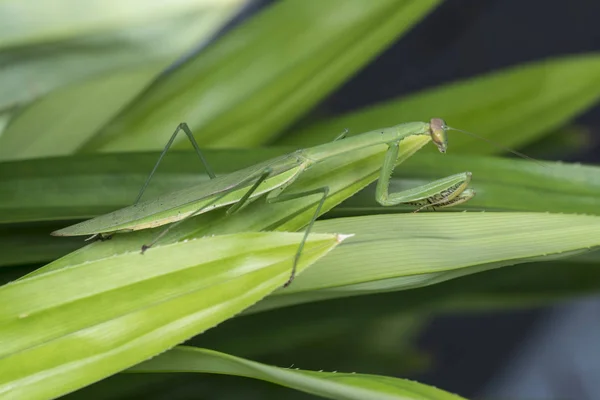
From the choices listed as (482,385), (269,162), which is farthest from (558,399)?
(269,162)

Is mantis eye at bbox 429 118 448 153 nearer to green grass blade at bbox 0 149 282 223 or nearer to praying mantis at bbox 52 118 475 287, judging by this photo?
praying mantis at bbox 52 118 475 287

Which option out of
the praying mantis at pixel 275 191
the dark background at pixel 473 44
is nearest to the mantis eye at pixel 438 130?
the praying mantis at pixel 275 191

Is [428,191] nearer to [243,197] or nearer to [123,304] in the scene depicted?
[243,197]

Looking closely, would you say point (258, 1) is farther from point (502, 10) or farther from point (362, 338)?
point (362, 338)

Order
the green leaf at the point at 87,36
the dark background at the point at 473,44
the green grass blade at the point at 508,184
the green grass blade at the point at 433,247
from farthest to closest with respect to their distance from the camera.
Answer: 1. the dark background at the point at 473,44
2. the green grass blade at the point at 508,184
3. the green grass blade at the point at 433,247
4. the green leaf at the point at 87,36

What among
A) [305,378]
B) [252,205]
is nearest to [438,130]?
[252,205]

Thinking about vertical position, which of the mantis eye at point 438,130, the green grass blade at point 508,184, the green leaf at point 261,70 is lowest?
the green grass blade at point 508,184

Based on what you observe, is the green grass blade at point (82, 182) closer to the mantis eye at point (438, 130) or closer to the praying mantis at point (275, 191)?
the praying mantis at point (275, 191)
